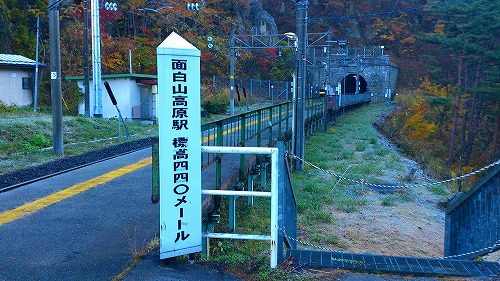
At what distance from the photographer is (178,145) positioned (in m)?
5.35

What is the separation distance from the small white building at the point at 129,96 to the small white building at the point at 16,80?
→ 4.47 m

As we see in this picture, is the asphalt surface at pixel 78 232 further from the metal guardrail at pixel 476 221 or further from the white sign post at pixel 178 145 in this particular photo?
the metal guardrail at pixel 476 221

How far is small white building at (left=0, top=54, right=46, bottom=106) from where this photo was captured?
3039 cm

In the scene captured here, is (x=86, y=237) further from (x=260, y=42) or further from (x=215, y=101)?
(x=260, y=42)

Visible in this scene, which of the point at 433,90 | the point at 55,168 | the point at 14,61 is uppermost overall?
the point at 14,61

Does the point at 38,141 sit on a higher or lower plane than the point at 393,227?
higher

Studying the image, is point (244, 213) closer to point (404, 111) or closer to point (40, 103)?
point (40, 103)

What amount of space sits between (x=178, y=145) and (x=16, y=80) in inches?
1173

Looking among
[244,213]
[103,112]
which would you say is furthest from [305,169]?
[103,112]

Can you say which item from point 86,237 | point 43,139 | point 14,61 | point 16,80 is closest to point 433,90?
point 16,80

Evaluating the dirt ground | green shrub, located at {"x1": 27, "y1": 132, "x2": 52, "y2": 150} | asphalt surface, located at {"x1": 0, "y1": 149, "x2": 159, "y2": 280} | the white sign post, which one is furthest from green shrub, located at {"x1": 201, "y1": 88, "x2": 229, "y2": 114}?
the white sign post

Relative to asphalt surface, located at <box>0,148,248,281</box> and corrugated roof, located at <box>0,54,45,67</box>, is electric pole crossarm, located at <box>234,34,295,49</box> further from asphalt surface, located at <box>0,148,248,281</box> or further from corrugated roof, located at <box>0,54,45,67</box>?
asphalt surface, located at <box>0,148,248,281</box>

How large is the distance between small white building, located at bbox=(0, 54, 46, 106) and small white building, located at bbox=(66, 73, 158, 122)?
14.7 feet

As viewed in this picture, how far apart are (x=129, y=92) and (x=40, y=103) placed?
38.3 ft
